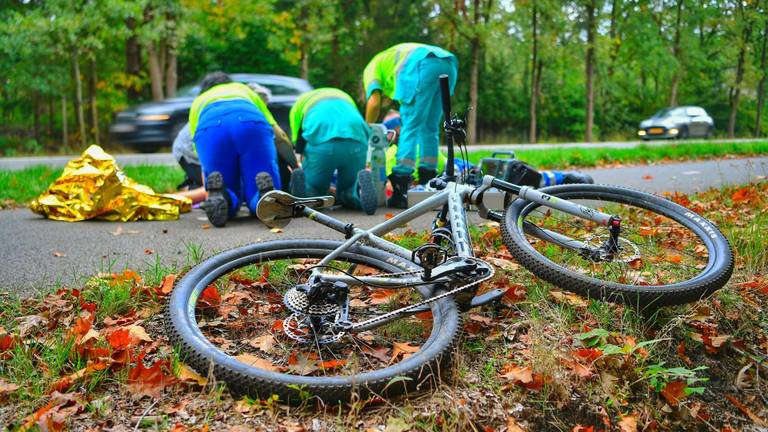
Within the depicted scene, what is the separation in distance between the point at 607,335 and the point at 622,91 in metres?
33.8

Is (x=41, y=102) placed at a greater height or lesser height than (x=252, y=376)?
greater

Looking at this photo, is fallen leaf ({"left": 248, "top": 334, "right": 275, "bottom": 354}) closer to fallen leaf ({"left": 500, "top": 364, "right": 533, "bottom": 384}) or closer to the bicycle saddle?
the bicycle saddle

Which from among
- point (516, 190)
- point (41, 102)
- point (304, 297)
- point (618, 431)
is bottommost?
point (618, 431)

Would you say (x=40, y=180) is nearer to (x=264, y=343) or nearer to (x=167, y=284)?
(x=167, y=284)

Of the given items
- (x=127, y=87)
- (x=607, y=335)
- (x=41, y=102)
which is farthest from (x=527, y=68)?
(x=607, y=335)

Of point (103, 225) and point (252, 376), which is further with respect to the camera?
point (103, 225)

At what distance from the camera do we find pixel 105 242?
15.1 ft

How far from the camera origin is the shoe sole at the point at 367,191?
558 centimetres

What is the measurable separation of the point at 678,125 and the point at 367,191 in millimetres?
22287

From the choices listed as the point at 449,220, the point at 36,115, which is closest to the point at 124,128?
the point at 36,115

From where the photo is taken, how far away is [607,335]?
263 cm

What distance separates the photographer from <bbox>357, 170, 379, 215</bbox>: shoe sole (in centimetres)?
558

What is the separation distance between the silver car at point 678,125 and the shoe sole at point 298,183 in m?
22.2

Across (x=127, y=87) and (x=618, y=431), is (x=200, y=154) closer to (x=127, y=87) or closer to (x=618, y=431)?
(x=618, y=431)
